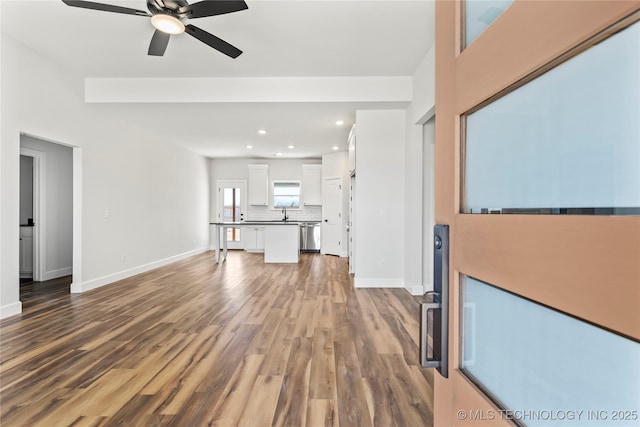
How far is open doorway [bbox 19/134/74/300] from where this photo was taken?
496 cm

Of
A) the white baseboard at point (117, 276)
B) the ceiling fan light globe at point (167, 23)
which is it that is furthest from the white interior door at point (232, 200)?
the ceiling fan light globe at point (167, 23)

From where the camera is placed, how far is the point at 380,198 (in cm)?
467

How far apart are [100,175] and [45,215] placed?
1360 mm

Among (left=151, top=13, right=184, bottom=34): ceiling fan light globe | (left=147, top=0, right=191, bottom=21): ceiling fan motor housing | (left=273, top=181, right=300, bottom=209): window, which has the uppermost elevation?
(left=147, top=0, right=191, bottom=21): ceiling fan motor housing

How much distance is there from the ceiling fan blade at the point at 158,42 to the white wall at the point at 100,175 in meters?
1.80

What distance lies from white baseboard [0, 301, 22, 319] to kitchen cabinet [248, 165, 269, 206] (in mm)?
6108

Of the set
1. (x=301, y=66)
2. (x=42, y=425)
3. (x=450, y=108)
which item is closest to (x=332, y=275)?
(x=301, y=66)

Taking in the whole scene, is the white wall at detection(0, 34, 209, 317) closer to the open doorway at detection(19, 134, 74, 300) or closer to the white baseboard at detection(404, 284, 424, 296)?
the open doorway at detection(19, 134, 74, 300)

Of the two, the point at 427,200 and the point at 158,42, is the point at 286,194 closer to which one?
the point at 427,200

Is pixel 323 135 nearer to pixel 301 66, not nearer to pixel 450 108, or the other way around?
pixel 301 66

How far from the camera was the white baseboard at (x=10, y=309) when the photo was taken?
10.6ft

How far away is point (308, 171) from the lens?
9.06 m

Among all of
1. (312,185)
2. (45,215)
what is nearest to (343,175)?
(312,185)

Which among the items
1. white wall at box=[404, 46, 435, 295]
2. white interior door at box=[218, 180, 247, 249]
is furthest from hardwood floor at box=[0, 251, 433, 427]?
white interior door at box=[218, 180, 247, 249]
